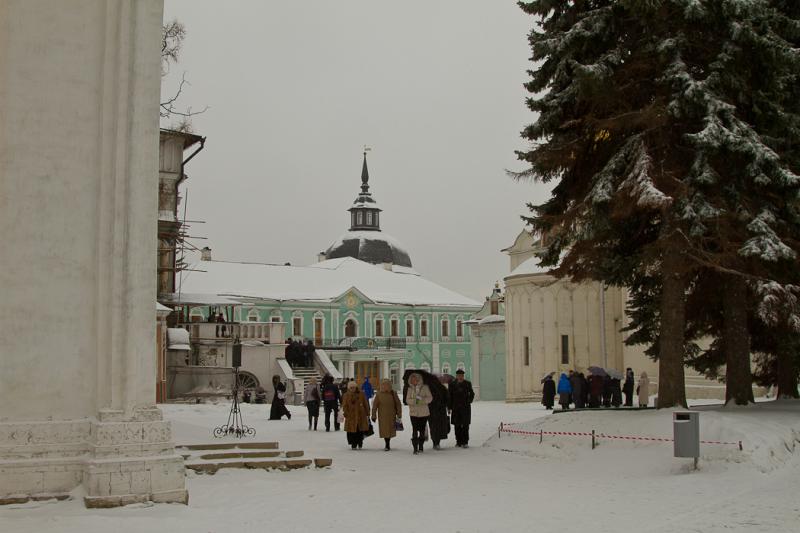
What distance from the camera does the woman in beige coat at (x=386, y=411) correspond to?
16.4 m

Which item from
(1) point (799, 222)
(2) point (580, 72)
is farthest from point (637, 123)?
(1) point (799, 222)

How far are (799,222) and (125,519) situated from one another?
45.2 ft

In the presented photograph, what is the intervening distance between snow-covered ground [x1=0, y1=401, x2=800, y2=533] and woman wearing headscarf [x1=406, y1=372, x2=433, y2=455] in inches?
14.2

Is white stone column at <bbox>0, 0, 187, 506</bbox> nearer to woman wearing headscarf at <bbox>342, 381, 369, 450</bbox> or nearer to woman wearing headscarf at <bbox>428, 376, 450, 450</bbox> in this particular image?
woman wearing headscarf at <bbox>342, 381, 369, 450</bbox>

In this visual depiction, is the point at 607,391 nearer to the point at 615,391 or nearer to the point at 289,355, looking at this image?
the point at 615,391

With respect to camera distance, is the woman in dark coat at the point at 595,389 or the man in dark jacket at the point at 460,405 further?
the woman in dark coat at the point at 595,389

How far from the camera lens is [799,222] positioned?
53.9 feet

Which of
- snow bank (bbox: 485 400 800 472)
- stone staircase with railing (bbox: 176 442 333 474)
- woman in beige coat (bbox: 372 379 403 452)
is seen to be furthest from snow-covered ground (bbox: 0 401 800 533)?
woman in beige coat (bbox: 372 379 403 452)

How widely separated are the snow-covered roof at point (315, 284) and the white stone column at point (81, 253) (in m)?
46.5

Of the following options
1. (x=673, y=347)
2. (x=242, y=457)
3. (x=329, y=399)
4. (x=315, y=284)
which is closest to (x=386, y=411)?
(x=242, y=457)

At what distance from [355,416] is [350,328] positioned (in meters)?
51.9

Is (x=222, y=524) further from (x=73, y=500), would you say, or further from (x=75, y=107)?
(x=75, y=107)

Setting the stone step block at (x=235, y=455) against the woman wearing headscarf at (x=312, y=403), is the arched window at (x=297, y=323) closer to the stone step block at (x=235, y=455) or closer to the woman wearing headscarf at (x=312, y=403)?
the woman wearing headscarf at (x=312, y=403)

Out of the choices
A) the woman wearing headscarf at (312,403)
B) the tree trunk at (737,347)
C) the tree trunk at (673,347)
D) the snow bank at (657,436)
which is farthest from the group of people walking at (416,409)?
the tree trunk at (737,347)
